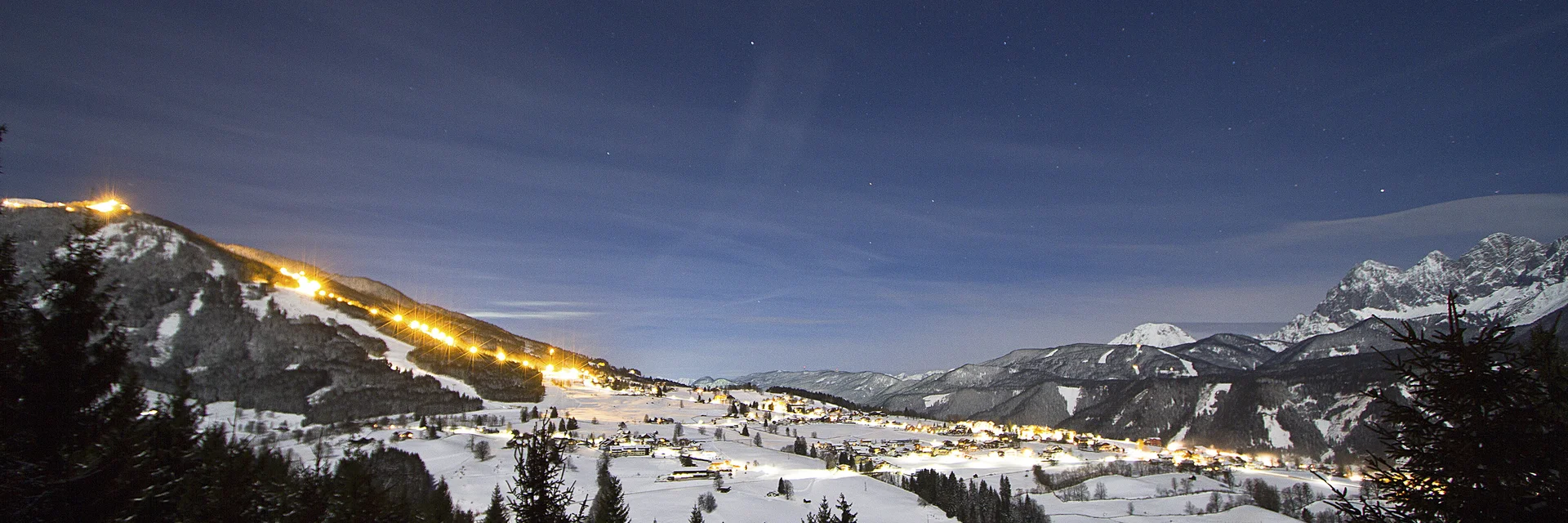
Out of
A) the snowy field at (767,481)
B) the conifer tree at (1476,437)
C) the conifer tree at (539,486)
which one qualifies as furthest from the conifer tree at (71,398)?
the snowy field at (767,481)

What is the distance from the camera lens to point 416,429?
536 ft

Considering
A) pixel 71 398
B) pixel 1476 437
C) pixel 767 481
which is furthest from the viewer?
pixel 767 481

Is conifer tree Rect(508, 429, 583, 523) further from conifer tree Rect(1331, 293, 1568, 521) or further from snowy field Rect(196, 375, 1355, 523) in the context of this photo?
snowy field Rect(196, 375, 1355, 523)

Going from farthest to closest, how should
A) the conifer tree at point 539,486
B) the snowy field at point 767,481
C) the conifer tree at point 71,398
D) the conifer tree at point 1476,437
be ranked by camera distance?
the snowy field at point 767,481 → the conifer tree at point 539,486 → the conifer tree at point 71,398 → the conifer tree at point 1476,437

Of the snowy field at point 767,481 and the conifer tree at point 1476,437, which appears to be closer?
the conifer tree at point 1476,437

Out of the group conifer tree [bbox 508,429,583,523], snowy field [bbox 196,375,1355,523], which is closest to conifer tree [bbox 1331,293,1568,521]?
conifer tree [bbox 508,429,583,523]

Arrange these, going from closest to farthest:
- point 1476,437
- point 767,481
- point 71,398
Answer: point 1476,437
point 71,398
point 767,481

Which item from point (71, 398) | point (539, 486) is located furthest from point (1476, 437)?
point (71, 398)

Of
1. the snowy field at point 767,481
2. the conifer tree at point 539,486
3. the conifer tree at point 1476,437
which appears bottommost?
the snowy field at point 767,481

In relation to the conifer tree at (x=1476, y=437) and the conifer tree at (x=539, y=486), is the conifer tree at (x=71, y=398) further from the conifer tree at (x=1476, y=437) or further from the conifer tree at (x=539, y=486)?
the conifer tree at (x=1476, y=437)

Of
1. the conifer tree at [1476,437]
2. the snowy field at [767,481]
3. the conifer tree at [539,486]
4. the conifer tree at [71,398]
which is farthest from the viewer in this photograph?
the snowy field at [767,481]

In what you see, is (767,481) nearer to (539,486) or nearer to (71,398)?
(539,486)

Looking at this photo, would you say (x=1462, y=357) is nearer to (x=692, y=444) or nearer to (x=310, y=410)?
(x=692, y=444)

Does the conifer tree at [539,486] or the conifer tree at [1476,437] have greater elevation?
the conifer tree at [1476,437]
